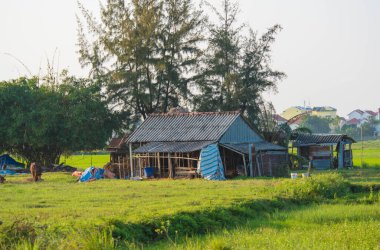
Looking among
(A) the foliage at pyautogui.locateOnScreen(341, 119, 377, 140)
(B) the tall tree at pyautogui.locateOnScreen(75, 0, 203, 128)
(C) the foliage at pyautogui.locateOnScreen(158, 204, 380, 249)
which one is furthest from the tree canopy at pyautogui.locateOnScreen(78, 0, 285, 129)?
(A) the foliage at pyautogui.locateOnScreen(341, 119, 377, 140)

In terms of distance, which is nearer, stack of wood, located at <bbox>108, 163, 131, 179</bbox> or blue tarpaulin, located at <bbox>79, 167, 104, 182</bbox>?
blue tarpaulin, located at <bbox>79, 167, 104, 182</bbox>

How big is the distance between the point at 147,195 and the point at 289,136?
18.7 metres

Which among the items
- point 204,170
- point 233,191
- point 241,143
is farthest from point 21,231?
point 241,143

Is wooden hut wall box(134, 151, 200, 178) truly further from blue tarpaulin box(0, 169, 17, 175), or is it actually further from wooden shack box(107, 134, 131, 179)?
blue tarpaulin box(0, 169, 17, 175)

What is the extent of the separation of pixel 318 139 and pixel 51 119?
15.6 m

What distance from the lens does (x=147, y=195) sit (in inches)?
792

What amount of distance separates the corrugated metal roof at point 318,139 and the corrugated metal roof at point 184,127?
636 cm

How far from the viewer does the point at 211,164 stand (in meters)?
29.1

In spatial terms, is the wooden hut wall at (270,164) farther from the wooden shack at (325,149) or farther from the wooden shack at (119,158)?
the wooden shack at (119,158)

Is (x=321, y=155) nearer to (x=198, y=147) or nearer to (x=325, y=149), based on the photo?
(x=325, y=149)

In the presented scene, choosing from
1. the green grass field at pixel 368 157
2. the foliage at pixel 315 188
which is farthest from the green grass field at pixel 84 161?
the foliage at pixel 315 188

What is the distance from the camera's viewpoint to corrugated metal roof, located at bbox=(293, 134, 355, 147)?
3562 centimetres

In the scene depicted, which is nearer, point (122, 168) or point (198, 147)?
point (198, 147)

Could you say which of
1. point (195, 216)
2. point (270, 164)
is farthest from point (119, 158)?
point (195, 216)
